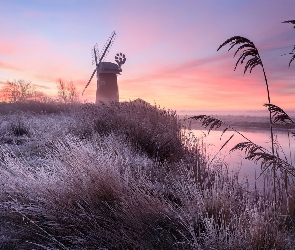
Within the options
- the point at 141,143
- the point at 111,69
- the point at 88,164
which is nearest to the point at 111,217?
the point at 88,164

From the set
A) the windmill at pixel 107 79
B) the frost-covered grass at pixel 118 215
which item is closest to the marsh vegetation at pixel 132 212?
the frost-covered grass at pixel 118 215

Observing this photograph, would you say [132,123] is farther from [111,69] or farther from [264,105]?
[111,69]

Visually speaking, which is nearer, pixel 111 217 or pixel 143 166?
pixel 111 217

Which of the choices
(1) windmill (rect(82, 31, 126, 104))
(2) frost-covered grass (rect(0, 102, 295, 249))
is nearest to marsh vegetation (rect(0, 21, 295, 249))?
(2) frost-covered grass (rect(0, 102, 295, 249))

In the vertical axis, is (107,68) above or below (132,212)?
above

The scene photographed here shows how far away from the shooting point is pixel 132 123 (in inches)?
396

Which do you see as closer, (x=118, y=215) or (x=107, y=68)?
(x=118, y=215)

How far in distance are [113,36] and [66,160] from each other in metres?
34.6

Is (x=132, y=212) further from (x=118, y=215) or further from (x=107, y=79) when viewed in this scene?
(x=107, y=79)

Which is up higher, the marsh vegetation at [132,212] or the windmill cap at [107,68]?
the windmill cap at [107,68]

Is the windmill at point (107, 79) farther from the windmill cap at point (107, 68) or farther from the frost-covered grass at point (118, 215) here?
the frost-covered grass at point (118, 215)

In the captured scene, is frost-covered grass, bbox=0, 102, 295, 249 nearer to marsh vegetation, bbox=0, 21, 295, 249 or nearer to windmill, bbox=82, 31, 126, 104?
marsh vegetation, bbox=0, 21, 295, 249

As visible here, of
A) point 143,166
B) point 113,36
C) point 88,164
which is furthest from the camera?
point 113,36

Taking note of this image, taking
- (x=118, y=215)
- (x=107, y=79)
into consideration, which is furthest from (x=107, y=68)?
(x=118, y=215)
